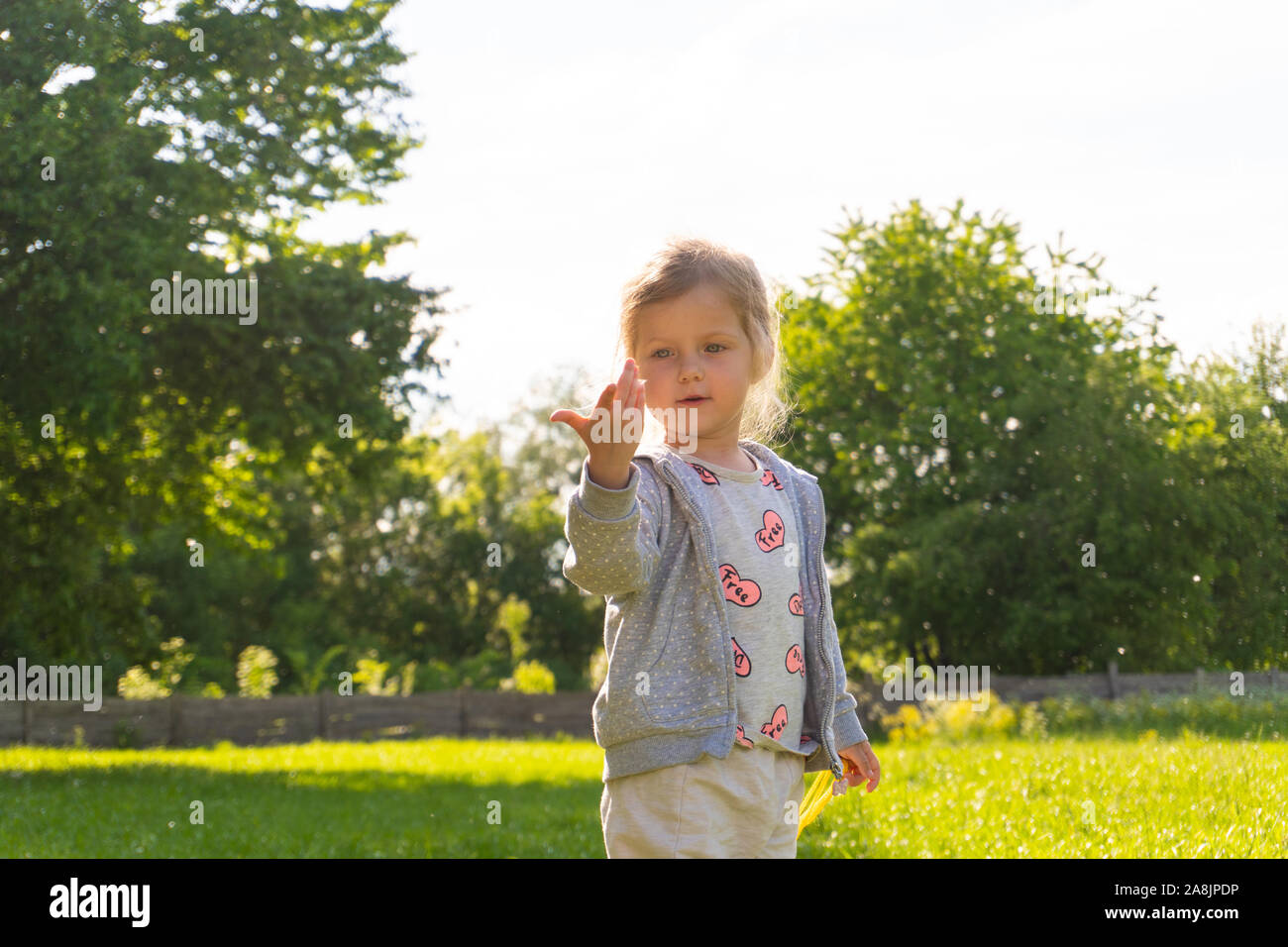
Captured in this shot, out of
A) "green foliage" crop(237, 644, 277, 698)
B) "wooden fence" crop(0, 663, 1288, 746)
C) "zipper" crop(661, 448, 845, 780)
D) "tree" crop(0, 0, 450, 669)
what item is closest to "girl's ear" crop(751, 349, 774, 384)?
"zipper" crop(661, 448, 845, 780)

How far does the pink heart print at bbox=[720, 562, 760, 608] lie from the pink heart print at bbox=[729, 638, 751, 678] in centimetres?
10

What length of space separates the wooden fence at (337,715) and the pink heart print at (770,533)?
43.8 ft

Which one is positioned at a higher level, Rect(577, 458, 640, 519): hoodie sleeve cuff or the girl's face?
the girl's face

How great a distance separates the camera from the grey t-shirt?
2934 mm

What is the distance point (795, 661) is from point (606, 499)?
80 cm

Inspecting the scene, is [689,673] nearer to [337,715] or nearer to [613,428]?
[613,428]

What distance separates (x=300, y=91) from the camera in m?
16.2

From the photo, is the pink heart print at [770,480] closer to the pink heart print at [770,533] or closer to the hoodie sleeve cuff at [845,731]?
the pink heart print at [770,533]

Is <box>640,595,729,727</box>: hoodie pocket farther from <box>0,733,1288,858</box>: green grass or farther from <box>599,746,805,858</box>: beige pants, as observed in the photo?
<box>0,733,1288,858</box>: green grass

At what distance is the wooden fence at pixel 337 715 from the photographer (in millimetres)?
21391

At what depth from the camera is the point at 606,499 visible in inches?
101

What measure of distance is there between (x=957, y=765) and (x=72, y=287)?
404 inches

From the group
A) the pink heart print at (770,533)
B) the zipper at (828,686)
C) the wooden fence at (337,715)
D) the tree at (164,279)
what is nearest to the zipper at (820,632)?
the zipper at (828,686)
